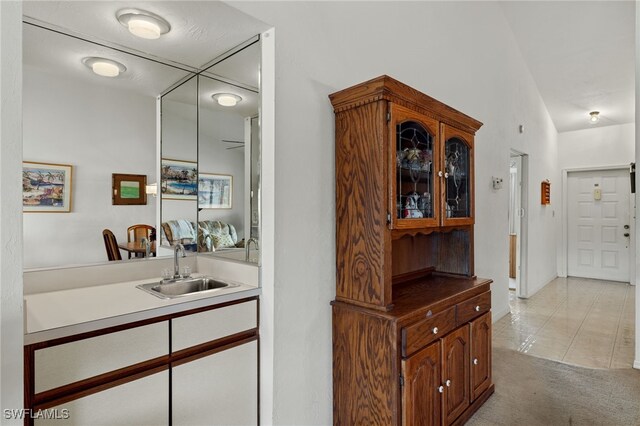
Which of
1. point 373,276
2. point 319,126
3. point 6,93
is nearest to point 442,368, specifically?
point 373,276

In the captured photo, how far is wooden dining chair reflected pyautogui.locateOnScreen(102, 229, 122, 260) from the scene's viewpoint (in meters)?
1.76

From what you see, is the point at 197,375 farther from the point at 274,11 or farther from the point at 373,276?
the point at 274,11

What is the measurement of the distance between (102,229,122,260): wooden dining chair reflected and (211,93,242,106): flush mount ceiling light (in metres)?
0.95

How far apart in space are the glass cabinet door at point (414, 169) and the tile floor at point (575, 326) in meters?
2.20

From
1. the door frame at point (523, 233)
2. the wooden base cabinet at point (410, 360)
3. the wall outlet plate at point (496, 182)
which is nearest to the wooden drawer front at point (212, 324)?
the wooden base cabinet at point (410, 360)

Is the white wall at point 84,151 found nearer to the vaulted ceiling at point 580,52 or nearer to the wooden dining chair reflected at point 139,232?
the wooden dining chair reflected at point 139,232

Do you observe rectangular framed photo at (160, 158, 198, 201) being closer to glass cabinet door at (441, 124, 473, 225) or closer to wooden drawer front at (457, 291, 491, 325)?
glass cabinet door at (441, 124, 473, 225)

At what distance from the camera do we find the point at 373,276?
5.65 feet

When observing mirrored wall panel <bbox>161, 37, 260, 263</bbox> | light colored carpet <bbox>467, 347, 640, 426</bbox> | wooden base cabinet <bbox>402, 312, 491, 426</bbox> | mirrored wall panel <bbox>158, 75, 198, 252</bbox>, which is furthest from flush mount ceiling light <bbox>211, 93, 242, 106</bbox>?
light colored carpet <bbox>467, 347, 640, 426</bbox>

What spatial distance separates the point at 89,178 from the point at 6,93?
85cm

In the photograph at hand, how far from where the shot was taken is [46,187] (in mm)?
1582

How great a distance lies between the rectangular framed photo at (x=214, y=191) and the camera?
2.11 metres

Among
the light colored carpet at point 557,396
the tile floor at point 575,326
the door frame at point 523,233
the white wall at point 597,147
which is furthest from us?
the white wall at point 597,147

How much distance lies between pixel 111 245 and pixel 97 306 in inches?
19.6
